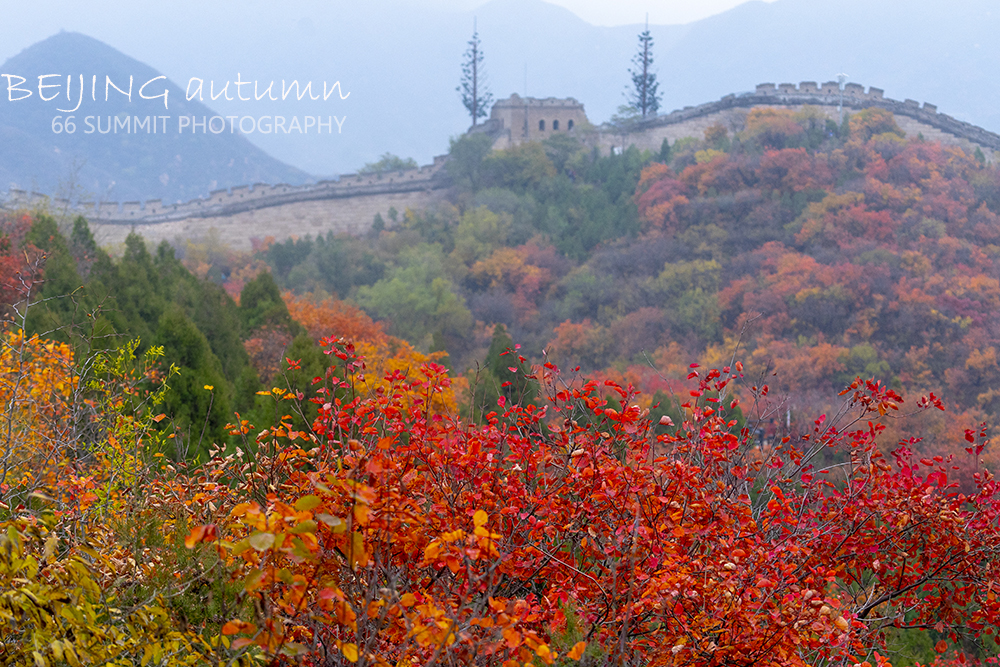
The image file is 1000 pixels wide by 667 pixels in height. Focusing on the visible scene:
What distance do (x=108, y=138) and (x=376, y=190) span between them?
4387cm

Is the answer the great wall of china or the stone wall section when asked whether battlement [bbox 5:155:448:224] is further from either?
the stone wall section

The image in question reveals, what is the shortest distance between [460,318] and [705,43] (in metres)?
102

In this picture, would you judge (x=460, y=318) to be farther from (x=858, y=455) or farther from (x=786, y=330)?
(x=858, y=455)

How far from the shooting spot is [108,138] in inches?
2717

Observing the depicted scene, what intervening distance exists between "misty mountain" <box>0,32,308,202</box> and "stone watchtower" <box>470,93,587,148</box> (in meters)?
34.7

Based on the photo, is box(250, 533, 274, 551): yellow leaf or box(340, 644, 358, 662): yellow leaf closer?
box(250, 533, 274, 551): yellow leaf

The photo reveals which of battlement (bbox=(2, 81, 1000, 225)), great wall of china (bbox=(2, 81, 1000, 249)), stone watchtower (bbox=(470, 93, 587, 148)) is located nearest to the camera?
great wall of china (bbox=(2, 81, 1000, 249))

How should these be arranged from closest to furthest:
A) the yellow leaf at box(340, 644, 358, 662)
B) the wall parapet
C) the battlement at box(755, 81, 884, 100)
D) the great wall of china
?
the yellow leaf at box(340, 644, 358, 662)
the great wall of china
the wall parapet
the battlement at box(755, 81, 884, 100)

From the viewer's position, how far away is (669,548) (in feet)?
11.5

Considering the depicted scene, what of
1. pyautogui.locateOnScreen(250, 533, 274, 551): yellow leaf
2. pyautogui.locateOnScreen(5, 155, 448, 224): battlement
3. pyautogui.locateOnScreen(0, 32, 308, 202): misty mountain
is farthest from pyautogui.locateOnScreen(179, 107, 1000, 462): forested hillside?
pyautogui.locateOnScreen(0, 32, 308, 202): misty mountain

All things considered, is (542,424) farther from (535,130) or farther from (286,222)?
(535,130)

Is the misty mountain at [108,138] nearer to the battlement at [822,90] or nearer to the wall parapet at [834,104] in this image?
the wall parapet at [834,104]

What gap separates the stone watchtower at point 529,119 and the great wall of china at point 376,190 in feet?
1.32

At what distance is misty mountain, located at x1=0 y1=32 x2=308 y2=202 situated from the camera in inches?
2499
